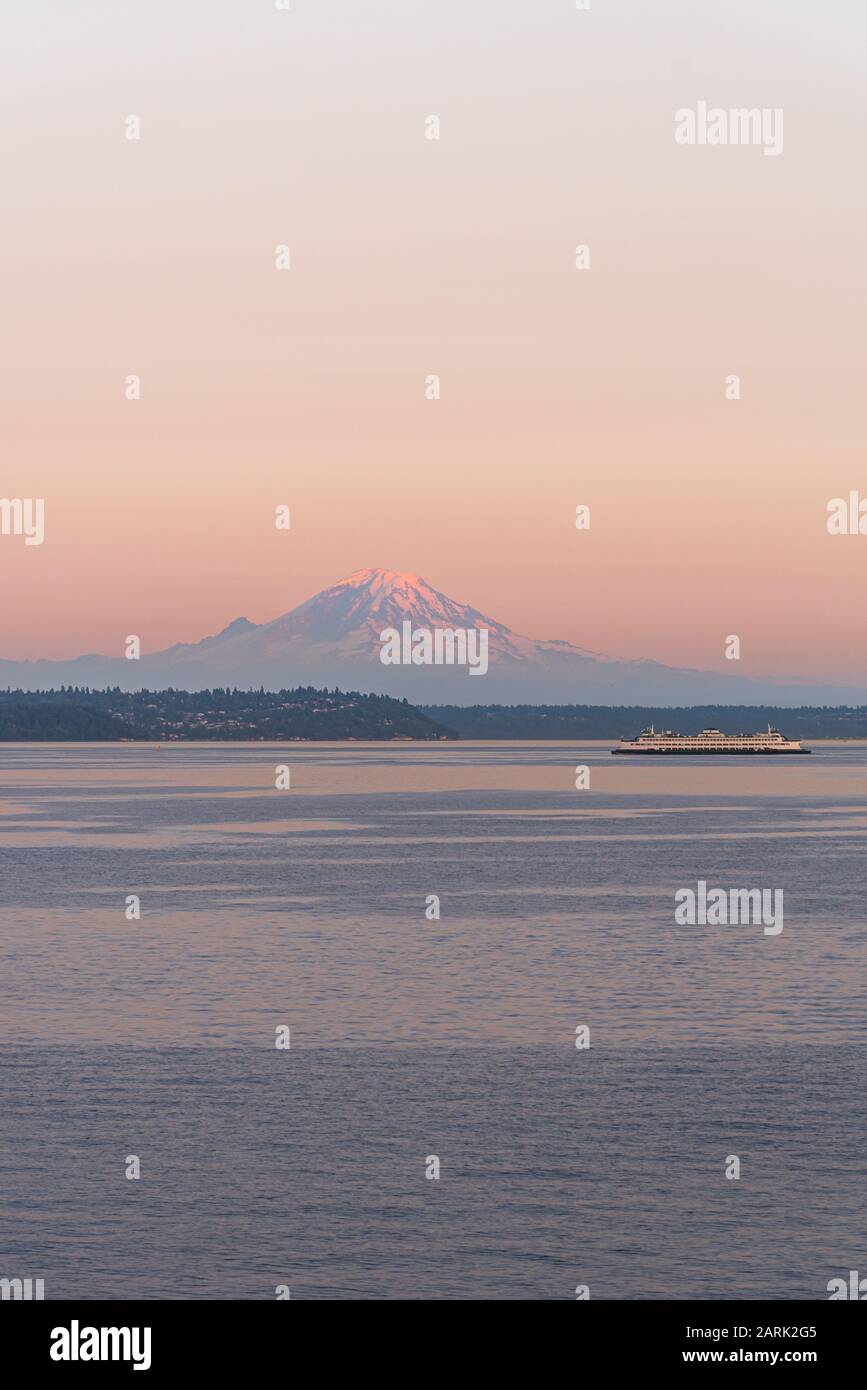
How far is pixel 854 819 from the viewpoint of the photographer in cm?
16162

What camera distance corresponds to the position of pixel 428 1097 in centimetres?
3675

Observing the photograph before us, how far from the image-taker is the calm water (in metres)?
26.8

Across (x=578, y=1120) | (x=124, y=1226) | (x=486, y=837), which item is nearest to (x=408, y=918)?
(x=578, y=1120)

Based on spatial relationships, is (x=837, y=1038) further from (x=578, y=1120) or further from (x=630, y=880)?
(x=630, y=880)

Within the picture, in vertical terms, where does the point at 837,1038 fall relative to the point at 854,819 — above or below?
below

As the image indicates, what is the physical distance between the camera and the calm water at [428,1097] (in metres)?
26.8

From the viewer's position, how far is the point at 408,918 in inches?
2820

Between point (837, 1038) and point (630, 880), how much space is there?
47043mm
